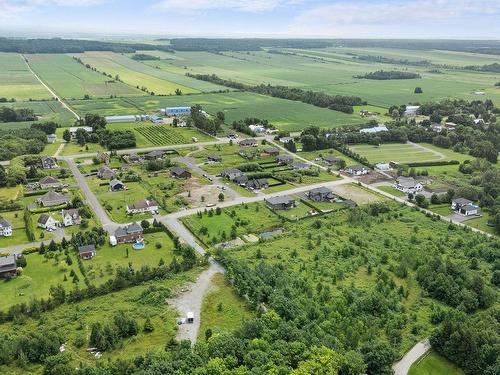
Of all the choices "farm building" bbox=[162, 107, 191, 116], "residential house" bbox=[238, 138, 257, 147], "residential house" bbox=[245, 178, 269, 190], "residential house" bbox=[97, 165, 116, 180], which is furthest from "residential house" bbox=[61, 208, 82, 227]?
"farm building" bbox=[162, 107, 191, 116]

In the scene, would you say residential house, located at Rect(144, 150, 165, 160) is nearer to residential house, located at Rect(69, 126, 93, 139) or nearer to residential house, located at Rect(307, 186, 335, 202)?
residential house, located at Rect(69, 126, 93, 139)

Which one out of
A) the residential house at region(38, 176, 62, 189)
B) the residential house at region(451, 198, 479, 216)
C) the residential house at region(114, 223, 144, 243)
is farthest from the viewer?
the residential house at region(38, 176, 62, 189)

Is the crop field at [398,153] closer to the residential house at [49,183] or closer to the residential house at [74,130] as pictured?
the residential house at [49,183]

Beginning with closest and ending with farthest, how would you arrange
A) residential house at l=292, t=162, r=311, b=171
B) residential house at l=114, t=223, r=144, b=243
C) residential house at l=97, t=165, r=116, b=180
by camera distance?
residential house at l=114, t=223, r=144, b=243 < residential house at l=97, t=165, r=116, b=180 < residential house at l=292, t=162, r=311, b=171

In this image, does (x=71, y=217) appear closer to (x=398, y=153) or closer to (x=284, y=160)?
(x=284, y=160)

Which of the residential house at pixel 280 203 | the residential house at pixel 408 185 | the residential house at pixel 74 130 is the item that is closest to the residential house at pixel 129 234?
the residential house at pixel 280 203

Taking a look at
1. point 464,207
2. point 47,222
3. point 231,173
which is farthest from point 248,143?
point 47,222
